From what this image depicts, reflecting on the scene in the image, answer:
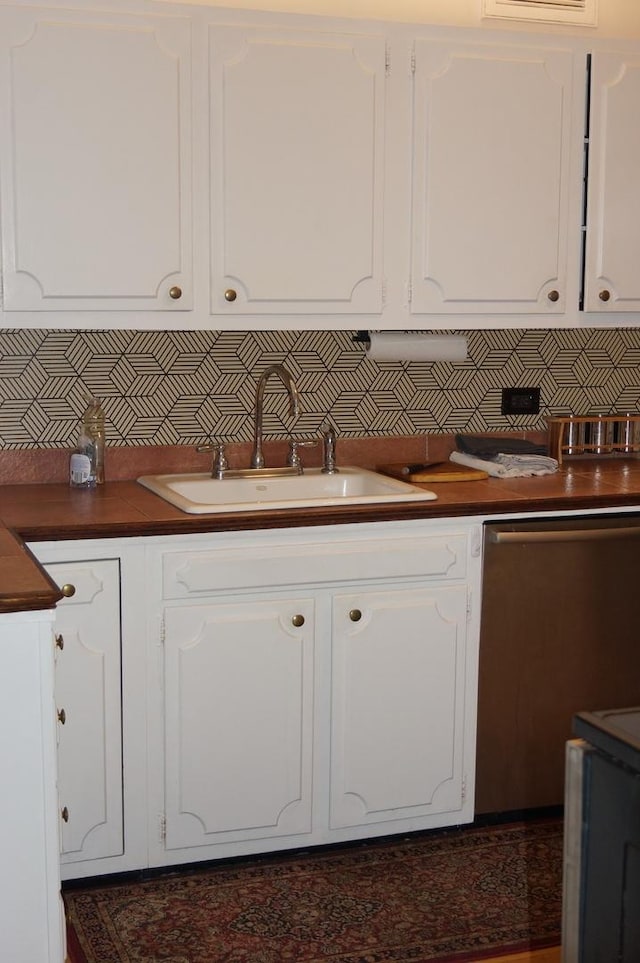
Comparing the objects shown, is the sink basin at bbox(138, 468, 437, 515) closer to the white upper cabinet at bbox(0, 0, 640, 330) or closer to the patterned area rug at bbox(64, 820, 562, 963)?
the white upper cabinet at bbox(0, 0, 640, 330)

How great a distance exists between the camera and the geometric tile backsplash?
3178mm

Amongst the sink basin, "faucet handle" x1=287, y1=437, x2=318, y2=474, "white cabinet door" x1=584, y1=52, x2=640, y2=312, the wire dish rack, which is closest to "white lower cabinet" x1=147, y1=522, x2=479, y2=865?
the sink basin

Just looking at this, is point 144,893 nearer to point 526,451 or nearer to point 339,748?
point 339,748

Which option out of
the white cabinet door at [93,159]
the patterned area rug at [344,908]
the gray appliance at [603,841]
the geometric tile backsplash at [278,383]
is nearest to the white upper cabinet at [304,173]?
the white cabinet door at [93,159]

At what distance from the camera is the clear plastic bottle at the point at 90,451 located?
3109 millimetres

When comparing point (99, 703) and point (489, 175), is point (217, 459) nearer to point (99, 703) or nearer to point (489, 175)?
point (99, 703)

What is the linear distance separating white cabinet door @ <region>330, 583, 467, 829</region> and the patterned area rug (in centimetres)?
15

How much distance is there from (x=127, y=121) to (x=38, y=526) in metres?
1.02

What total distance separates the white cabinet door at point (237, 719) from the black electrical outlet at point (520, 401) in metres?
1.14

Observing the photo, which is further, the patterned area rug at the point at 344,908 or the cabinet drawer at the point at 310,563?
the cabinet drawer at the point at 310,563

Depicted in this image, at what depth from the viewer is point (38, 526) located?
8.52ft

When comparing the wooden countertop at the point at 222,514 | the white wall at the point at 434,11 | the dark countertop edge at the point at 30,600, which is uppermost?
the white wall at the point at 434,11

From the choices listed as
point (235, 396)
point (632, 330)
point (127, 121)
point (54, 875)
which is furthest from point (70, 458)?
point (632, 330)

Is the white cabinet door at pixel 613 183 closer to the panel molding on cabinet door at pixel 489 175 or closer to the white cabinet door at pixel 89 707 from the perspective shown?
the panel molding on cabinet door at pixel 489 175
